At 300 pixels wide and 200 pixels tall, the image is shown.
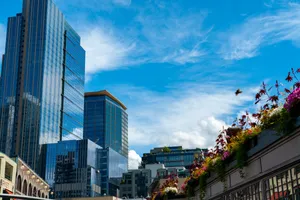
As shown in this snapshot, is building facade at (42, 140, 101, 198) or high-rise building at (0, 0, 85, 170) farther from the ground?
high-rise building at (0, 0, 85, 170)

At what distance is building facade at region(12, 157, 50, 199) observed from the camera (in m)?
69.3

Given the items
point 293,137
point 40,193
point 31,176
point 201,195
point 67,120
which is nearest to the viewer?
point 293,137

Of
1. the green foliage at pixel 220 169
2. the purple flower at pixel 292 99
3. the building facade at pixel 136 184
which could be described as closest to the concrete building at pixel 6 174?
the green foliage at pixel 220 169

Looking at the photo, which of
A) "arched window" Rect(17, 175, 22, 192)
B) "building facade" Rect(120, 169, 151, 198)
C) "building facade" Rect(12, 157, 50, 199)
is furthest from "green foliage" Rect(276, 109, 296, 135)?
"building facade" Rect(120, 169, 151, 198)

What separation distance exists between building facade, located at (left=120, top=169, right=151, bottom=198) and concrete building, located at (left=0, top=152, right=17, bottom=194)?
296ft

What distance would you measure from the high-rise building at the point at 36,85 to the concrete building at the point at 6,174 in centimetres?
10276

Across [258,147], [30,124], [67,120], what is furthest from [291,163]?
[67,120]

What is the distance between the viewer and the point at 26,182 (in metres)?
76.5

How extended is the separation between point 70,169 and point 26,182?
84694mm

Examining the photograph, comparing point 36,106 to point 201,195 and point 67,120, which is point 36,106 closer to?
point 67,120

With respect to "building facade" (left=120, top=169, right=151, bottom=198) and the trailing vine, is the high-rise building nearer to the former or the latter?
"building facade" (left=120, top=169, right=151, bottom=198)

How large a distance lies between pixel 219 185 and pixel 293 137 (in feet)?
17.9

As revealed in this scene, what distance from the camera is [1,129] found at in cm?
16525

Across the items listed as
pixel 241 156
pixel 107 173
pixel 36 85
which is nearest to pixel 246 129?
pixel 241 156
